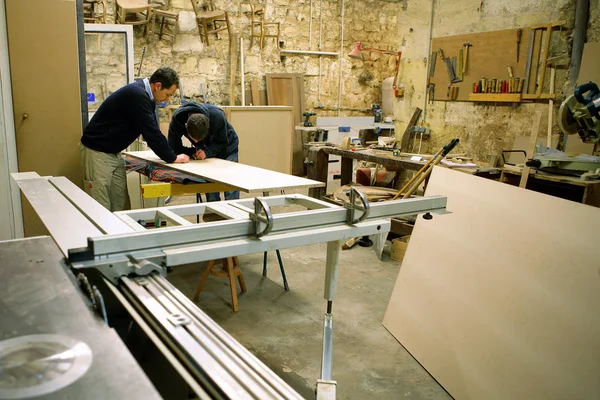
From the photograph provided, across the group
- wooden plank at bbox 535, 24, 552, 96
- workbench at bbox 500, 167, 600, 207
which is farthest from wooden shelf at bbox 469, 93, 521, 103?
workbench at bbox 500, 167, 600, 207

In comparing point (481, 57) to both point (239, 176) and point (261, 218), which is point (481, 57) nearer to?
point (239, 176)

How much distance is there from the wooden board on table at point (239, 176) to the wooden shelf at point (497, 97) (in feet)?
10.1

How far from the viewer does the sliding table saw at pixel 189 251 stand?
2.87 ft

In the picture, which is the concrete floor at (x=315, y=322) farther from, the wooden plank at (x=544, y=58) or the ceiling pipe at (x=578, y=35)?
the ceiling pipe at (x=578, y=35)

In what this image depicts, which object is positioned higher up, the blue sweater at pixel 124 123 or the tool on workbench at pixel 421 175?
the blue sweater at pixel 124 123

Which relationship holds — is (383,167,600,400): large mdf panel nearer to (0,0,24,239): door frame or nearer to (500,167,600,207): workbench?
(500,167,600,207): workbench

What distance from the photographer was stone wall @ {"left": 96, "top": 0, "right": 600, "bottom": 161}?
17.3 feet

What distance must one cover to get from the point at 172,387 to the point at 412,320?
5.70 ft

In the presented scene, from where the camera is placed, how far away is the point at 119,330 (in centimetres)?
135

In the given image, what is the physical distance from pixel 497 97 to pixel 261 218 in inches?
186

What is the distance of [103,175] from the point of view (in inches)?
137

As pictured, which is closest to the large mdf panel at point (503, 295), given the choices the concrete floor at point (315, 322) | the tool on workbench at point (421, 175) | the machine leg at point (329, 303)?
the concrete floor at point (315, 322)

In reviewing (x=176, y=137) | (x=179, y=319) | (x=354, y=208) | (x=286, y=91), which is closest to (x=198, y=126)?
(x=176, y=137)

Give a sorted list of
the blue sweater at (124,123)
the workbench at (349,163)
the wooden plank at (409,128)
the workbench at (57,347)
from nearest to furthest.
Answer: the workbench at (57,347) < the blue sweater at (124,123) < the workbench at (349,163) < the wooden plank at (409,128)
